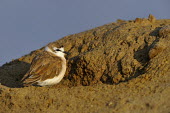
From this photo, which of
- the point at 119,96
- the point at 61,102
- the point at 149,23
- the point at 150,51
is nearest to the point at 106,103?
the point at 119,96

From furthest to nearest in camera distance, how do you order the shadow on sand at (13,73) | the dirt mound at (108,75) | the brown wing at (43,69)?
1. the shadow on sand at (13,73)
2. the brown wing at (43,69)
3. the dirt mound at (108,75)

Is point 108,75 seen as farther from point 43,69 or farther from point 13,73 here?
point 13,73

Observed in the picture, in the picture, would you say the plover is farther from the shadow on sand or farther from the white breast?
the shadow on sand

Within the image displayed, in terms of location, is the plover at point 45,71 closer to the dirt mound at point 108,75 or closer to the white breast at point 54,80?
the white breast at point 54,80

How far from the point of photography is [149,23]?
10.6 metres

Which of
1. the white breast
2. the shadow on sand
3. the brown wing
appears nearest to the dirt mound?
the shadow on sand

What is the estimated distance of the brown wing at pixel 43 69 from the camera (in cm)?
857

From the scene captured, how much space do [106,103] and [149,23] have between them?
4.53 metres

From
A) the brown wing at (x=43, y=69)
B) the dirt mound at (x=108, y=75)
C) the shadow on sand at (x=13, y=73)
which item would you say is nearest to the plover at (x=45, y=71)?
the brown wing at (x=43, y=69)

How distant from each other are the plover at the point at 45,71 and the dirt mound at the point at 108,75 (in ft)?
1.22

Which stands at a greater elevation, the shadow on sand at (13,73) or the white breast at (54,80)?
the shadow on sand at (13,73)

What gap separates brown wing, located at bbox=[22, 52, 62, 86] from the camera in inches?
337

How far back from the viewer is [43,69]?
8.86 m

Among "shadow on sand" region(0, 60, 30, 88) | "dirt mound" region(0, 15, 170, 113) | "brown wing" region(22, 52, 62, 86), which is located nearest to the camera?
"dirt mound" region(0, 15, 170, 113)
